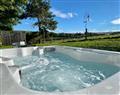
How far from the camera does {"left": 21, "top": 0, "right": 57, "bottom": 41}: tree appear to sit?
1645 cm

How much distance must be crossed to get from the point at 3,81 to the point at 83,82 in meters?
1.90

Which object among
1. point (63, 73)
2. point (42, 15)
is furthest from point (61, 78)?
point (42, 15)

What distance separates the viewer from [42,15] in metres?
16.9

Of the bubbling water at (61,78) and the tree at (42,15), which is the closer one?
the bubbling water at (61,78)

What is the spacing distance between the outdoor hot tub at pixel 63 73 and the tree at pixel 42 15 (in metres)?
8.12

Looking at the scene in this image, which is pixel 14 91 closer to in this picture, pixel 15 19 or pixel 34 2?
pixel 15 19

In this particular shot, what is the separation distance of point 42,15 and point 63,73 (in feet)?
42.3

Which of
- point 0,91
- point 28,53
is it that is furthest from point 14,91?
point 28,53

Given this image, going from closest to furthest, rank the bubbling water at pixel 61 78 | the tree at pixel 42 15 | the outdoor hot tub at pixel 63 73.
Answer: the outdoor hot tub at pixel 63 73 → the bubbling water at pixel 61 78 → the tree at pixel 42 15

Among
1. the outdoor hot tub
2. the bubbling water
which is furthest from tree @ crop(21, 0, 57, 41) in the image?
the bubbling water

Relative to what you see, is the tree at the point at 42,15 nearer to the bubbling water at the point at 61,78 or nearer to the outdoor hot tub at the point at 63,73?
the outdoor hot tub at the point at 63,73

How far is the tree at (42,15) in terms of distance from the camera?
1645cm

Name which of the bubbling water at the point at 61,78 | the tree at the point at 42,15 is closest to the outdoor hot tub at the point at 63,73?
the bubbling water at the point at 61,78

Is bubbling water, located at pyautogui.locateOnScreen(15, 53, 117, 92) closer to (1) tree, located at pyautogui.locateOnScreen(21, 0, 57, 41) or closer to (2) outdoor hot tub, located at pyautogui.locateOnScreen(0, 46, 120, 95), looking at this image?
(2) outdoor hot tub, located at pyautogui.locateOnScreen(0, 46, 120, 95)
